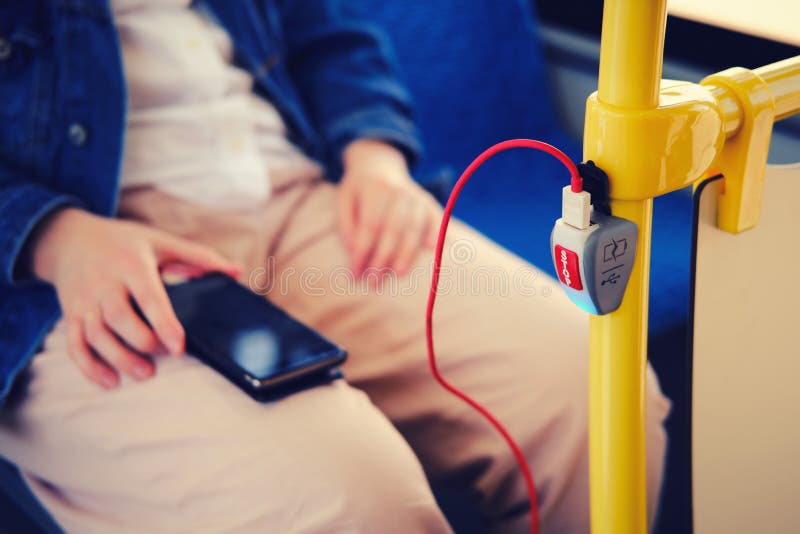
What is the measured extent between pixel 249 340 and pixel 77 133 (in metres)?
0.28

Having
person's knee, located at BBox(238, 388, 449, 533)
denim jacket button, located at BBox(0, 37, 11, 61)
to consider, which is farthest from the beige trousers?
denim jacket button, located at BBox(0, 37, 11, 61)

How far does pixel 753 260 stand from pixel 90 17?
612 mm

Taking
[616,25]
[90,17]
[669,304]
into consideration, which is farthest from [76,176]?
[669,304]

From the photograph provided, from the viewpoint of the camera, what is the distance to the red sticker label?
38 cm

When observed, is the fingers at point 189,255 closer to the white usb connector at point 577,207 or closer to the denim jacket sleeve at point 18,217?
the denim jacket sleeve at point 18,217

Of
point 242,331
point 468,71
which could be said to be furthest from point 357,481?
point 468,71

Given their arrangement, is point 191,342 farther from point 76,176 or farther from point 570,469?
point 570,469

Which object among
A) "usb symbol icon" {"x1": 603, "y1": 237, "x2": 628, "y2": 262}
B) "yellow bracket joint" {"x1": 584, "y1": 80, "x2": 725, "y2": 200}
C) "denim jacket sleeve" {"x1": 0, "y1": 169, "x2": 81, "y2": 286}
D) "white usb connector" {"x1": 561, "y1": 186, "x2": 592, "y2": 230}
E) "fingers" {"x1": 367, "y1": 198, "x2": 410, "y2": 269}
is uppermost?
"yellow bracket joint" {"x1": 584, "y1": 80, "x2": 725, "y2": 200}

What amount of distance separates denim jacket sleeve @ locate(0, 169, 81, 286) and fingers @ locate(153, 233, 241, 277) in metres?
0.10

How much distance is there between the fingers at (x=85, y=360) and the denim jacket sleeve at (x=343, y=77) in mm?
385

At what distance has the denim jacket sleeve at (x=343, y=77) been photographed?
91cm

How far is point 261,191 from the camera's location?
81cm

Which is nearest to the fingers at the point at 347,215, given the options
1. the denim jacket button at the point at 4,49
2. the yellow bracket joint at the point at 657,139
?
the denim jacket button at the point at 4,49

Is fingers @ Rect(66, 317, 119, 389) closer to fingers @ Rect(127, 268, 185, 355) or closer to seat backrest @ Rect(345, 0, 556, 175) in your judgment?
fingers @ Rect(127, 268, 185, 355)
